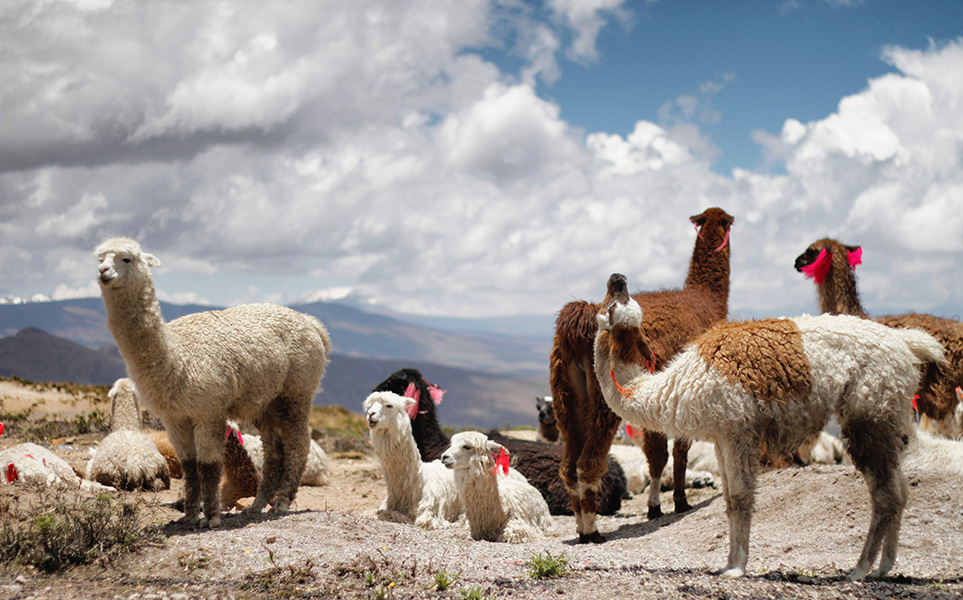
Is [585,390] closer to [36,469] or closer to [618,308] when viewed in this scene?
[618,308]

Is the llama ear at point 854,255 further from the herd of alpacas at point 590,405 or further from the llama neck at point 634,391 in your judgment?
the llama neck at point 634,391

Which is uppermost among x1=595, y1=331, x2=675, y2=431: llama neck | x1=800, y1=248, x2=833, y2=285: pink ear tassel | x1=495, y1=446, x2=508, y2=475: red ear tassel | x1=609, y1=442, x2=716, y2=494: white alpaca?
x1=800, y1=248, x2=833, y2=285: pink ear tassel

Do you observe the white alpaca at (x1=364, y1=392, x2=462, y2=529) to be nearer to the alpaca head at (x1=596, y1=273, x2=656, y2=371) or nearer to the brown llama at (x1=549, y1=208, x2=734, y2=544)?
the brown llama at (x1=549, y1=208, x2=734, y2=544)

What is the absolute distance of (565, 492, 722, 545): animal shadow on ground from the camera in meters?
8.13

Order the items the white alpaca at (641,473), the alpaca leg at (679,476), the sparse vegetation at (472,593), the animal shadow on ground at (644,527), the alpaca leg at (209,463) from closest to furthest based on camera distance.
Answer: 1. the sparse vegetation at (472,593)
2. the alpaca leg at (209,463)
3. the animal shadow on ground at (644,527)
4. the alpaca leg at (679,476)
5. the white alpaca at (641,473)

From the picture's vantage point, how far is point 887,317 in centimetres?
980

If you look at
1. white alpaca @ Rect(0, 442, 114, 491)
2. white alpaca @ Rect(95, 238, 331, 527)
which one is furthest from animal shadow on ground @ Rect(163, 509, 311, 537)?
white alpaca @ Rect(0, 442, 114, 491)

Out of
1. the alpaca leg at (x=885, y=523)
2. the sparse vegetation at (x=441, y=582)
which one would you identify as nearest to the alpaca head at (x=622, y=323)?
the alpaca leg at (x=885, y=523)

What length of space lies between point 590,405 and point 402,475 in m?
2.93

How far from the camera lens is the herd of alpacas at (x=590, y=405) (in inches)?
208

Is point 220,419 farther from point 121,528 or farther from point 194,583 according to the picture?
point 194,583

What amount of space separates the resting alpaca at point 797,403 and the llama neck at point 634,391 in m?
0.03

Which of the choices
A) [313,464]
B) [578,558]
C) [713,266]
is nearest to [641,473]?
[713,266]

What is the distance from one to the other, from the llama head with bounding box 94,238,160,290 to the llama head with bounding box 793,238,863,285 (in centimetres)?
857
